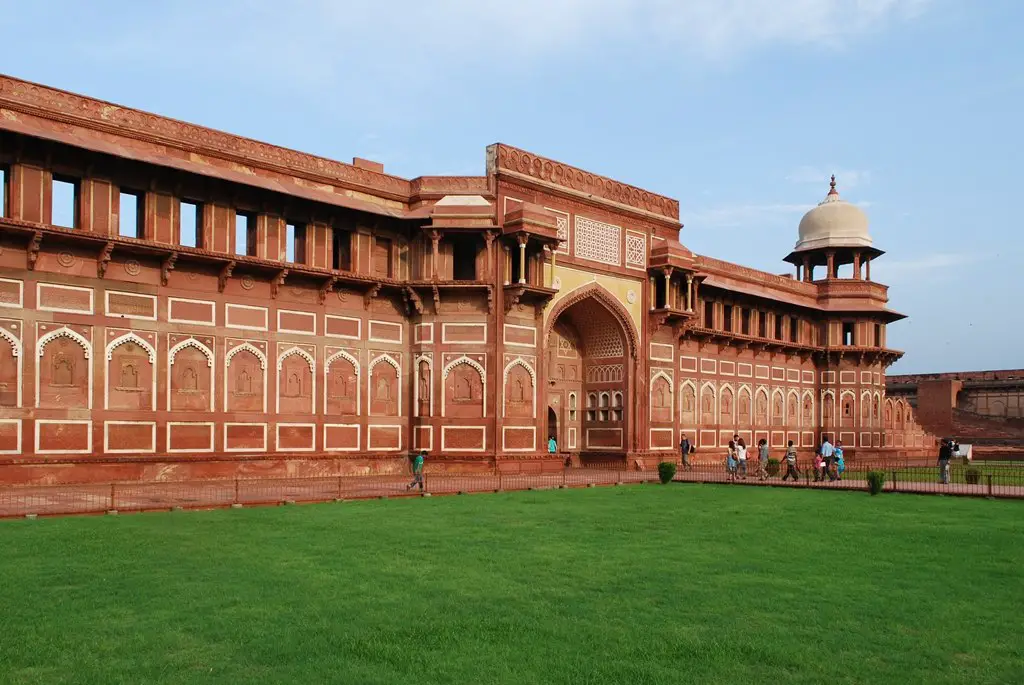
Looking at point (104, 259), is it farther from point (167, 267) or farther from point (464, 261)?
point (464, 261)

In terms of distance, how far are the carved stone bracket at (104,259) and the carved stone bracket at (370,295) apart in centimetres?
702

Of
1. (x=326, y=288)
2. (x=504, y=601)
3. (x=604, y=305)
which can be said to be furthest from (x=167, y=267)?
(x=504, y=601)

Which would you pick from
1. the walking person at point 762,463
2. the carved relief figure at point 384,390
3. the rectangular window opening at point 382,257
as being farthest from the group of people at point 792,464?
the rectangular window opening at point 382,257

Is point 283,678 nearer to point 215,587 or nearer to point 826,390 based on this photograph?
point 215,587

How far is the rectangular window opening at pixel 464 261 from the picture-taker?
2716cm

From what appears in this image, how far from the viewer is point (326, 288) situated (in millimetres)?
24312

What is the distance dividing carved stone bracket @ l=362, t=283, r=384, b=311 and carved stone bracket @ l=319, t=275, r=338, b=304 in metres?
1.10

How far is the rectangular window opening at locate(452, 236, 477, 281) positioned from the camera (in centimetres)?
2716

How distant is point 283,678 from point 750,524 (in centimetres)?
986

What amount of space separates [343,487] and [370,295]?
625 centimetres

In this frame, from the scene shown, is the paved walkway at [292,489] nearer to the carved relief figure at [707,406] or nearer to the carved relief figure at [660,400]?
the carved relief figure at [660,400]

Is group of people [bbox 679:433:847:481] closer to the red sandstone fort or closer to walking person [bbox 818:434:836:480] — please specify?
walking person [bbox 818:434:836:480]

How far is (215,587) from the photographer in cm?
847

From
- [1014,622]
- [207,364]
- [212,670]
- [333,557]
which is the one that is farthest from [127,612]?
[207,364]
